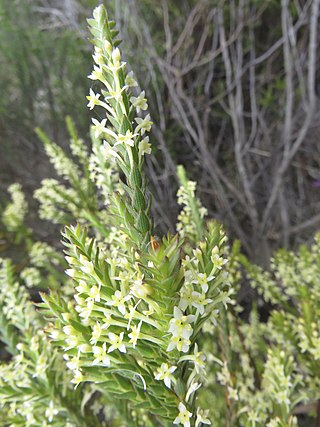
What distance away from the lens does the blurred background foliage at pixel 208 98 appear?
106 centimetres

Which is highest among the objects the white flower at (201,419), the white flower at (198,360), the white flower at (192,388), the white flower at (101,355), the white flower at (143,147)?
the white flower at (143,147)

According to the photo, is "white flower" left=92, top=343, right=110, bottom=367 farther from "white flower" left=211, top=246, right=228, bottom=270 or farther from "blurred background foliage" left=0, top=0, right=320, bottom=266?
"blurred background foliage" left=0, top=0, right=320, bottom=266

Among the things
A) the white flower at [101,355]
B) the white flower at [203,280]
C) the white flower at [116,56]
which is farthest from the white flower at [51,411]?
the white flower at [116,56]

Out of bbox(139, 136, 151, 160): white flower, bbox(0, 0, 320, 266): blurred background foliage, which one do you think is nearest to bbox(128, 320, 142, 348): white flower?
bbox(139, 136, 151, 160): white flower

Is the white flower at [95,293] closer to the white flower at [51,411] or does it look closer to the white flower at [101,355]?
the white flower at [101,355]

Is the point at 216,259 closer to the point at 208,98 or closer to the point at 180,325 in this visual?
the point at 180,325

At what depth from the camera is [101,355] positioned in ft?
1.29

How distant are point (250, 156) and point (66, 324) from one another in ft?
3.13

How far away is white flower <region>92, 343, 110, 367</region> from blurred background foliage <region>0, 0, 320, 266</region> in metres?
0.59

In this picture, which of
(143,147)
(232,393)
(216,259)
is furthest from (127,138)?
(232,393)

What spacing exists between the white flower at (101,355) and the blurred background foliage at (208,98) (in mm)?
587

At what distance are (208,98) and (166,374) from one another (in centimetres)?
92

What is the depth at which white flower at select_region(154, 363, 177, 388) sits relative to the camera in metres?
0.38

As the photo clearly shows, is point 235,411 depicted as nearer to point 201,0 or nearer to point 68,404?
point 68,404
